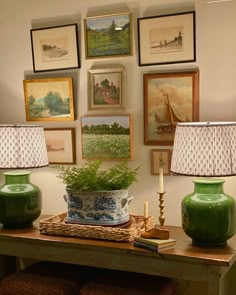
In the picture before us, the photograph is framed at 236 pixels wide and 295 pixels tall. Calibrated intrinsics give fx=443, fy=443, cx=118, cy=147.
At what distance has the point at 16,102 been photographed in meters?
2.89

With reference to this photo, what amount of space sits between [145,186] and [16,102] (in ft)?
3.35

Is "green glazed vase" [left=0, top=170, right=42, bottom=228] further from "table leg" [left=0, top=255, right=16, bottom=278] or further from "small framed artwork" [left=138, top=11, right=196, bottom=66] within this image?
"small framed artwork" [left=138, top=11, right=196, bottom=66]

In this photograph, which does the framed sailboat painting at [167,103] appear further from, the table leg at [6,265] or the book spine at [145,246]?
the table leg at [6,265]

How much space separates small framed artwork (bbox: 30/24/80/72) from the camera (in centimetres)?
268

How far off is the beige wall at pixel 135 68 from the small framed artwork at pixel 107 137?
0.05 meters

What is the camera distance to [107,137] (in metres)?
2.62

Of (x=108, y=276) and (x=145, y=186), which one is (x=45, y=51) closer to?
(x=145, y=186)

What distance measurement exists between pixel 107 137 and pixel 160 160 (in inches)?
13.7

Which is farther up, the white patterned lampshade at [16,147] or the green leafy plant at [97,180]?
the white patterned lampshade at [16,147]

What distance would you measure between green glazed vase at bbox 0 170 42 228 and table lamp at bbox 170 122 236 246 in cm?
84

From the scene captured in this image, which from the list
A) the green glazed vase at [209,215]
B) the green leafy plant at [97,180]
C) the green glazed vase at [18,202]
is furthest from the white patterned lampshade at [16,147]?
the green glazed vase at [209,215]

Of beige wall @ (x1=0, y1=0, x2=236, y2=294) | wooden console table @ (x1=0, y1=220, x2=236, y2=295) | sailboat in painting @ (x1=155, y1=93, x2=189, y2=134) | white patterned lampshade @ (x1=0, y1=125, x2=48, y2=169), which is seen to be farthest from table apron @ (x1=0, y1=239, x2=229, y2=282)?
sailboat in painting @ (x1=155, y1=93, x2=189, y2=134)

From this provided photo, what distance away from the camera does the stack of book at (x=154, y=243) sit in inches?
77.8

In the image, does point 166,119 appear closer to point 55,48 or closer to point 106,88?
point 106,88
